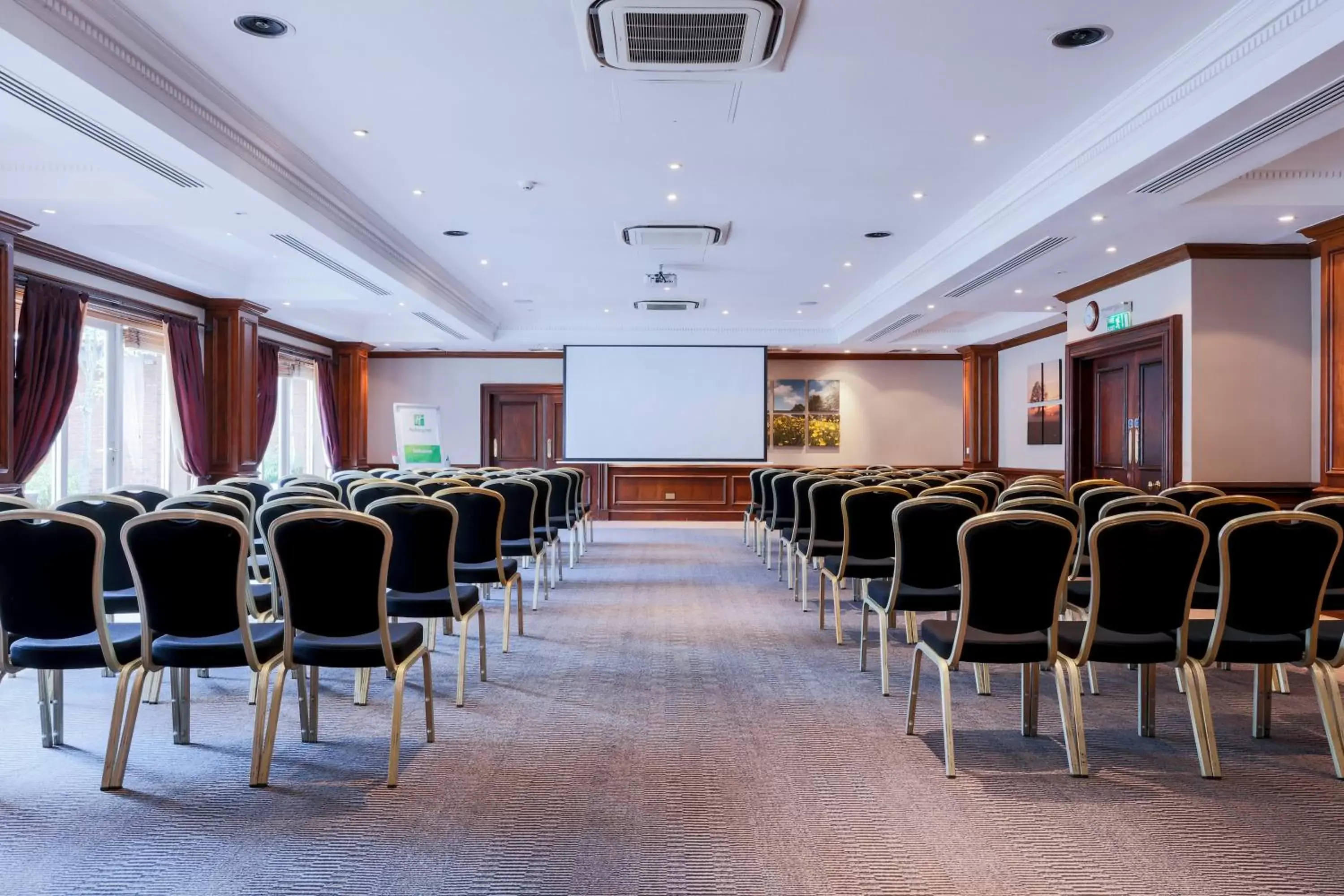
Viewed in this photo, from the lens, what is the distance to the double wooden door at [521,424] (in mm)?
15594

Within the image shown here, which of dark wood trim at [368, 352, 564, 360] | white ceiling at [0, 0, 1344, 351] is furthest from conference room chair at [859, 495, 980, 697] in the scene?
dark wood trim at [368, 352, 564, 360]

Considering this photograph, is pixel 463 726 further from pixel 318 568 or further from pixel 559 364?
pixel 559 364

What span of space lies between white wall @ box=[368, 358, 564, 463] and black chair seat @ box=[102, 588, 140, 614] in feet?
38.1

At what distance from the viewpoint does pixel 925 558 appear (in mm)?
3934

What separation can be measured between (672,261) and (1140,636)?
267 inches

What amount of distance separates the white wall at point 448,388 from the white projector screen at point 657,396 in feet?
6.79

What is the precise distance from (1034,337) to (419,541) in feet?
37.3

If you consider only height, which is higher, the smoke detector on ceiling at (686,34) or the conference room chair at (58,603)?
the smoke detector on ceiling at (686,34)

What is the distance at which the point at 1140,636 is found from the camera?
10.5 ft

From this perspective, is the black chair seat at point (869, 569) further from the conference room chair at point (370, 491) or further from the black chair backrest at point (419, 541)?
the conference room chair at point (370, 491)

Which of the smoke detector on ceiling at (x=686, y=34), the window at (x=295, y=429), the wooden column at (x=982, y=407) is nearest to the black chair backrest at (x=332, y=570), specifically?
the smoke detector on ceiling at (x=686, y=34)

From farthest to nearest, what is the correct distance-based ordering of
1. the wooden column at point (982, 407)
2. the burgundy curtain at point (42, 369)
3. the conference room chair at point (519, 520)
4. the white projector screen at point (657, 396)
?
the wooden column at point (982, 407), the white projector screen at point (657, 396), the burgundy curtain at point (42, 369), the conference room chair at point (519, 520)

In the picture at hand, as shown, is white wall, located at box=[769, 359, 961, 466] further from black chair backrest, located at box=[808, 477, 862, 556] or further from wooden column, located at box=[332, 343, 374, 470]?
black chair backrest, located at box=[808, 477, 862, 556]

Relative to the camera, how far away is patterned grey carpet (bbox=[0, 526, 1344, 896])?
2328 millimetres
